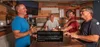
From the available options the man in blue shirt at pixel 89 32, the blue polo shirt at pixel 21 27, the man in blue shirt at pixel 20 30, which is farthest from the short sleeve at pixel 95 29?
the blue polo shirt at pixel 21 27

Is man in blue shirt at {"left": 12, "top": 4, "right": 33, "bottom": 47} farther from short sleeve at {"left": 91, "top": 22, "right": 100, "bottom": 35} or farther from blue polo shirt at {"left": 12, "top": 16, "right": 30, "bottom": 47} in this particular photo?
short sleeve at {"left": 91, "top": 22, "right": 100, "bottom": 35}

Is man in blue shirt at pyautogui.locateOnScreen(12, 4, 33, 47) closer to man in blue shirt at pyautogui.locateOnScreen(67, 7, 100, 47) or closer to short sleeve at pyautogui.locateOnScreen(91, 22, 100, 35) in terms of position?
man in blue shirt at pyautogui.locateOnScreen(67, 7, 100, 47)

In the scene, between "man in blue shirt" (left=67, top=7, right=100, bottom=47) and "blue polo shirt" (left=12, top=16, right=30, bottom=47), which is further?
"blue polo shirt" (left=12, top=16, right=30, bottom=47)

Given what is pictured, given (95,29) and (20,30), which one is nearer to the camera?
(95,29)

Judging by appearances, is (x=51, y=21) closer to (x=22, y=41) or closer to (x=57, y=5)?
(x=57, y=5)

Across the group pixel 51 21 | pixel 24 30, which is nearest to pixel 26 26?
pixel 24 30

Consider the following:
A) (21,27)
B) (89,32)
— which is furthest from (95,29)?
(21,27)

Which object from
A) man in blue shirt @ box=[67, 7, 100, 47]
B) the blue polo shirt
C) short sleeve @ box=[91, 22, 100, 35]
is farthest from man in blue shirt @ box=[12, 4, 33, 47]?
short sleeve @ box=[91, 22, 100, 35]

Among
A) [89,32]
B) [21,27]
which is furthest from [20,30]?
[89,32]

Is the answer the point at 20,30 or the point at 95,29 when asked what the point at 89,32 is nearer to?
the point at 95,29

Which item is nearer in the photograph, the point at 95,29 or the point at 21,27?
the point at 95,29

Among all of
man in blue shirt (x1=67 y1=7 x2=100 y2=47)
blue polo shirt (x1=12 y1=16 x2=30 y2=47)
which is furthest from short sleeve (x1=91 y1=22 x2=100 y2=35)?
blue polo shirt (x1=12 y1=16 x2=30 y2=47)

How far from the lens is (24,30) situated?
3.32 m

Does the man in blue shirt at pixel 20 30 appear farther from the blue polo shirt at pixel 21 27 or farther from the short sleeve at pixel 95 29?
the short sleeve at pixel 95 29
